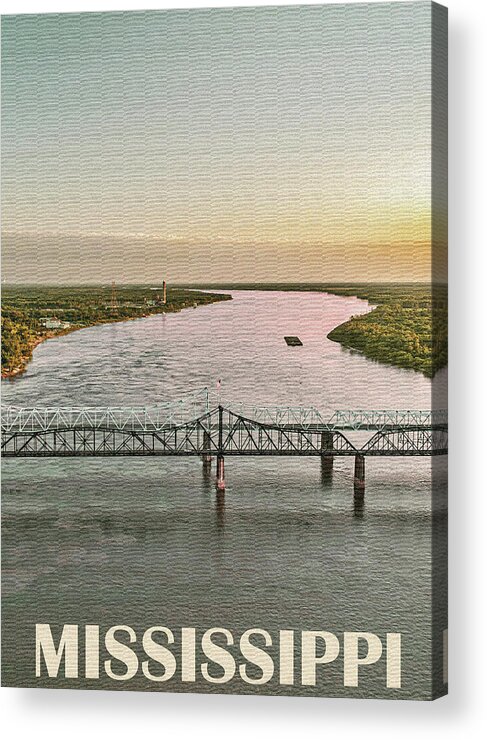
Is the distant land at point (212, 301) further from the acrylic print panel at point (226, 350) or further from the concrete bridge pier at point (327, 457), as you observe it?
the concrete bridge pier at point (327, 457)

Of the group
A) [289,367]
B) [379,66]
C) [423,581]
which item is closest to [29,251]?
[289,367]

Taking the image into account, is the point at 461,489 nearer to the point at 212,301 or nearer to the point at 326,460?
the point at 326,460

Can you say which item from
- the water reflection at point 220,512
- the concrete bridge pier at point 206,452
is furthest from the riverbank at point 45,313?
the water reflection at point 220,512

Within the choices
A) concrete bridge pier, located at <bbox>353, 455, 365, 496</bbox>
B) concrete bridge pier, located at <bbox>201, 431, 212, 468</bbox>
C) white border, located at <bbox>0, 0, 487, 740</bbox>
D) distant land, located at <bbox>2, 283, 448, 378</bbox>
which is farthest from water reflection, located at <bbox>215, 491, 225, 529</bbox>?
distant land, located at <bbox>2, 283, 448, 378</bbox>

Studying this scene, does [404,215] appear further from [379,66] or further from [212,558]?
[212,558]

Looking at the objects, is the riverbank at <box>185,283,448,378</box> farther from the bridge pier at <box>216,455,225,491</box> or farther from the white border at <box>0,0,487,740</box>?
the bridge pier at <box>216,455,225,491</box>
